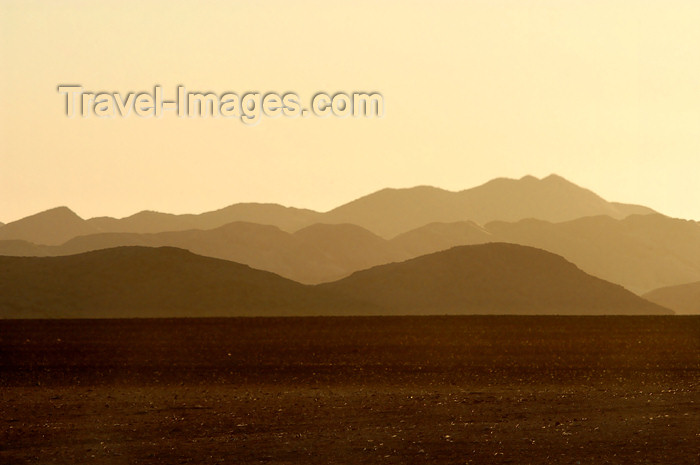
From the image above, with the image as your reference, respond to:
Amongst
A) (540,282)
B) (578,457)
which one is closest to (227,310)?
(540,282)

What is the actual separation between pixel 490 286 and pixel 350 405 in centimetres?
13881

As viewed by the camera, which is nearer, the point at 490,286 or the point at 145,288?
the point at 145,288

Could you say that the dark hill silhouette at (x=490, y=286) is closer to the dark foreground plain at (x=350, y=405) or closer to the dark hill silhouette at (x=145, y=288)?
the dark hill silhouette at (x=145, y=288)

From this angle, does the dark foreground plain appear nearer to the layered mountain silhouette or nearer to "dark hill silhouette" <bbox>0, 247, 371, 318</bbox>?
"dark hill silhouette" <bbox>0, 247, 371, 318</bbox>

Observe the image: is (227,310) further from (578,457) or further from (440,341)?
(578,457)

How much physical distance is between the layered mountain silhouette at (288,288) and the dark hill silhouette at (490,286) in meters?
0.14

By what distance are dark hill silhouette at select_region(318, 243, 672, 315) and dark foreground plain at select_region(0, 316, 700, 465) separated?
10434 centimetres

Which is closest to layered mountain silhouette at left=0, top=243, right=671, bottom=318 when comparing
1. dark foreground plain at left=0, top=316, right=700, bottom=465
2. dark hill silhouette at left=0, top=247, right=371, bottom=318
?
dark hill silhouette at left=0, top=247, right=371, bottom=318

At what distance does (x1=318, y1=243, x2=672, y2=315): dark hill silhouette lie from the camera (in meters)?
157

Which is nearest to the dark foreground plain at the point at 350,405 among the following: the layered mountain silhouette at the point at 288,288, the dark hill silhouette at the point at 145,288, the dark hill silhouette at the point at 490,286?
the dark hill silhouette at the point at 145,288

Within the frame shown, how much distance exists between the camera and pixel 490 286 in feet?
537

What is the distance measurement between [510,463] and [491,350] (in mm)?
33891

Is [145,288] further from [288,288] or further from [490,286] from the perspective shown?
[490,286]

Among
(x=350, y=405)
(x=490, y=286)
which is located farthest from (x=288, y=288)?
(x=350, y=405)
